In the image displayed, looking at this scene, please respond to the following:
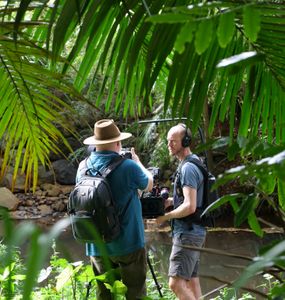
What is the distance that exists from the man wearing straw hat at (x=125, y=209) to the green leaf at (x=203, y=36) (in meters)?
3.14

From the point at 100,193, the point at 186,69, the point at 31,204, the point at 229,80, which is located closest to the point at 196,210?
the point at 100,193

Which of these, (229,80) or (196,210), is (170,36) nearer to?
(229,80)

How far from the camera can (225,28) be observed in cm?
62

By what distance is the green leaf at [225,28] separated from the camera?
0.61 meters

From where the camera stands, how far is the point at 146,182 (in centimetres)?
375

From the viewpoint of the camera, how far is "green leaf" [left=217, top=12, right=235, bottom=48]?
2.01 feet

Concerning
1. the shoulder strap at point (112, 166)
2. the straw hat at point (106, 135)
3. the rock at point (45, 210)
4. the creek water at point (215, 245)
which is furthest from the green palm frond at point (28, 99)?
the rock at point (45, 210)

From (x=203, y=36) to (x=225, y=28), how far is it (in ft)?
0.10

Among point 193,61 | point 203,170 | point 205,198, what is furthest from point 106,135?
point 193,61

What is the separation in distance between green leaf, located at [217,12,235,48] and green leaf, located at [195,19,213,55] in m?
0.01

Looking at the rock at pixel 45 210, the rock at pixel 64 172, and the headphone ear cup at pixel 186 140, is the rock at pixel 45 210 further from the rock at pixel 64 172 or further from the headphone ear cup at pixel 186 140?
the headphone ear cup at pixel 186 140

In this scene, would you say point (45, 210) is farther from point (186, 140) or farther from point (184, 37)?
point (184, 37)

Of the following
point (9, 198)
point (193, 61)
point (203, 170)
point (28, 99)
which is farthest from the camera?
point (9, 198)

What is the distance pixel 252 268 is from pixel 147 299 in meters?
0.92
